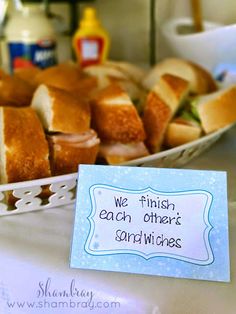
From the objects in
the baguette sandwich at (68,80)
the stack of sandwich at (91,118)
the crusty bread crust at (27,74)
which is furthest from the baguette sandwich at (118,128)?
the crusty bread crust at (27,74)

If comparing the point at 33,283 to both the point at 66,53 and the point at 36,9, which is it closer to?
the point at 36,9

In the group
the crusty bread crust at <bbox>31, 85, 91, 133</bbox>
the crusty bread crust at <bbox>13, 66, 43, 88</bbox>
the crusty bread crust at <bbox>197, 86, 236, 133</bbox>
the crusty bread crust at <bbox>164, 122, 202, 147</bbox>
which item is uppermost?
the crusty bread crust at <bbox>31, 85, 91, 133</bbox>

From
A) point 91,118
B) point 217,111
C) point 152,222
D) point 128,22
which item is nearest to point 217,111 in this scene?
point 217,111

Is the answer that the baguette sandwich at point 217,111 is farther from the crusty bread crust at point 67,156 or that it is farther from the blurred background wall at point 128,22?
the blurred background wall at point 128,22

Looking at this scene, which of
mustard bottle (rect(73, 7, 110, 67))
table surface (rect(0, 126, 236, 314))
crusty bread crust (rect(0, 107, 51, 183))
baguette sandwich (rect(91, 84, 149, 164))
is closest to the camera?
table surface (rect(0, 126, 236, 314))

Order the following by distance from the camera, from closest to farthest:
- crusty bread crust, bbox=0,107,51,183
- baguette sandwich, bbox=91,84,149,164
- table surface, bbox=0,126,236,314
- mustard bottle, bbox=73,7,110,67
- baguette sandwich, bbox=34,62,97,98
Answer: table surface, bbox=0,126,236,314, crusty bread crust, bbox=0,107,51,183, baguette sandwich, bbox=91,84,149,164, baguette sandwich, bbox=34,62,97,98, mustard bottle, bbox=73,7,110,67

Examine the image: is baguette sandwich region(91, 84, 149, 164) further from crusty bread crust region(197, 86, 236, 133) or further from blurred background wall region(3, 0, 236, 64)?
blurred background wall region(3, 0, 236, 64)

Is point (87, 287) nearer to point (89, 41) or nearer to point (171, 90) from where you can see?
point (171, 90)

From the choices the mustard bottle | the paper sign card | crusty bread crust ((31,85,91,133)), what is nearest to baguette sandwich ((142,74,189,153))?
crusty bread crust ((31,85,91,133))

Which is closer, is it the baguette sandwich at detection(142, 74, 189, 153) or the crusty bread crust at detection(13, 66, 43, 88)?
the baguette sandwich at detection(142, 74, 189, 153)
